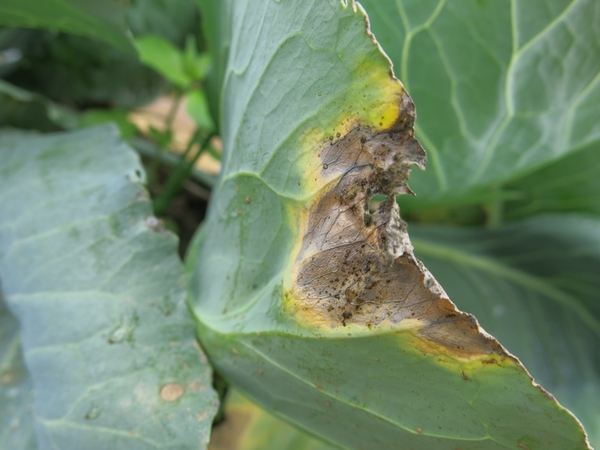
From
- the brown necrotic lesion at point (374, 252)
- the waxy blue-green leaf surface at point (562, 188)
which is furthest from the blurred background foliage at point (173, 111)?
the brown necrotic lesion at point (374, 252)

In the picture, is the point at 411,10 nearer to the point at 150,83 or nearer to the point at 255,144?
the point at 255,144

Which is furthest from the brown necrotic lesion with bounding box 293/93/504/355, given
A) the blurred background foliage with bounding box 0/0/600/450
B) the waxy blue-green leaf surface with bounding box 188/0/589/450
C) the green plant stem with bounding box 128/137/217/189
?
the green plant stem with bounding box 128/137/217/189

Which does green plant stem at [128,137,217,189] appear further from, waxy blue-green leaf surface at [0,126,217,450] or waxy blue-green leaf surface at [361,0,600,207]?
waxy blue-green leaf surface at [361,0,600,207]

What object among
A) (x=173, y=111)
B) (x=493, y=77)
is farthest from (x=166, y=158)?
(x=493, y=77)

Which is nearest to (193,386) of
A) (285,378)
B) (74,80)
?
(285,378)

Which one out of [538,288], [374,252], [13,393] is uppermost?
[374,252]

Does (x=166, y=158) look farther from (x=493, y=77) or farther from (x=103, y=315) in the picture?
(x=493, y=77)
